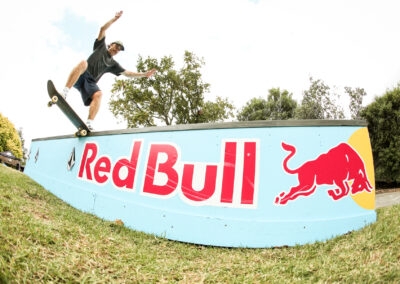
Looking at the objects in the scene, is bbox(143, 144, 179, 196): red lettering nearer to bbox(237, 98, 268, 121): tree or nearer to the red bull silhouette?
the red bull silhouette

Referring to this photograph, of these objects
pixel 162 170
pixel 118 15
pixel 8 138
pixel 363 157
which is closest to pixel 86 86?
pixel 118 15

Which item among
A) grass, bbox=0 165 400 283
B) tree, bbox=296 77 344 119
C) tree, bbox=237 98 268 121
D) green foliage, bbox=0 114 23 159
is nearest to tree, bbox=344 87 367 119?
tree, bbox=296 77 344 119

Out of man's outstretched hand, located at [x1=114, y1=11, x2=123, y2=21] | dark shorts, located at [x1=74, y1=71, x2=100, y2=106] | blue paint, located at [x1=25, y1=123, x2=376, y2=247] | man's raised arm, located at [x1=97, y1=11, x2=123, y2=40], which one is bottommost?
blue paint, located at [x1=25, y1=123, x2=376, y2=247]

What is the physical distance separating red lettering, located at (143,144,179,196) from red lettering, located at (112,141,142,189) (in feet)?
0.91

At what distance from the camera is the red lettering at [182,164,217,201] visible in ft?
9.05

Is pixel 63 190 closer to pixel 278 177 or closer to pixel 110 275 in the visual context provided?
pixel 110 275

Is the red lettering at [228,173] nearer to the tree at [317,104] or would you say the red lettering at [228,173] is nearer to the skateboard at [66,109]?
the skateboard at [66,109]

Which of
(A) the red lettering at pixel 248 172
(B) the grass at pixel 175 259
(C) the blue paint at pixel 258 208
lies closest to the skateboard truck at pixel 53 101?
(C) the blue paint at pixel 258 208

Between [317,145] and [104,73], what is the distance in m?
4.88

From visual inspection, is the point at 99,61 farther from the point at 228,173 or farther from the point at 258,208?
the point at 258,208

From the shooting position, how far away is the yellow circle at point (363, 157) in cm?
285

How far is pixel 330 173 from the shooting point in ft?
8.82

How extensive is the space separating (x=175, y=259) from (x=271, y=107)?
27.4 m

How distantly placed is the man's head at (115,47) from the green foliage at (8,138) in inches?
820
